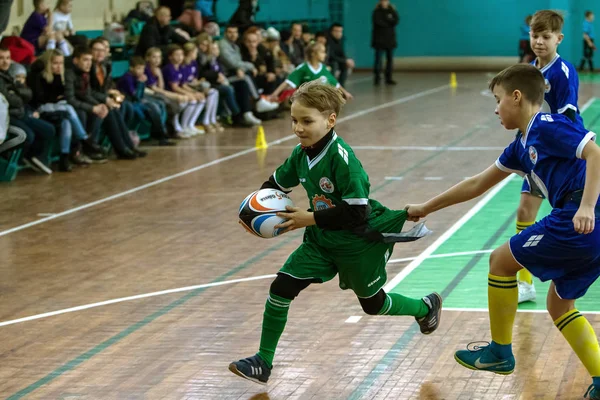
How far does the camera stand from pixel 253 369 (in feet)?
17.5

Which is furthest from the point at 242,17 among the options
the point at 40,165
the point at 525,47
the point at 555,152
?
the point at 555,152

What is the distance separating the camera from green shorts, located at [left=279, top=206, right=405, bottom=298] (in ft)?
17.6

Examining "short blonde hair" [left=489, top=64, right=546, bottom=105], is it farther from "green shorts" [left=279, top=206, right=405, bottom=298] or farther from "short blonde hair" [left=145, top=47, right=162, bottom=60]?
"short blonde hair" [left=145, top=47, right=162, bottom=60]

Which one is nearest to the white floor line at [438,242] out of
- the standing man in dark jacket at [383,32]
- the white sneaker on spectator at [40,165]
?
the white sneaker on spectator at [40,165]

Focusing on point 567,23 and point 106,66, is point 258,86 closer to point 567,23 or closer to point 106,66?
point 106,66

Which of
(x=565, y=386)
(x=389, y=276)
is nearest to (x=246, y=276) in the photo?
(x=389, y=276)

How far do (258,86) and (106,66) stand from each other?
5427mm

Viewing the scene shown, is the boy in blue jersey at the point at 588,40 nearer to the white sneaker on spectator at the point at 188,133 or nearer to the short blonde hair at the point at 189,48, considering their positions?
the short blonde hair at the point at 189,48

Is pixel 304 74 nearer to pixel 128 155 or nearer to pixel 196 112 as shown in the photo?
pixel 196 112

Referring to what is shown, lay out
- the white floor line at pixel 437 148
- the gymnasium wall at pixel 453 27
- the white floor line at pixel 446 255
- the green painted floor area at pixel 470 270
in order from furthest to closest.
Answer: the gymnasium wall at pixel 453 27
the white floor line at pixel 437 148
the white floor line at pixel 446 255
the green painted floor area at pixel 470 270

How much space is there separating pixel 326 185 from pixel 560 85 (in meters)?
2.15

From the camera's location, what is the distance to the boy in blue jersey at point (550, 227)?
4746mm

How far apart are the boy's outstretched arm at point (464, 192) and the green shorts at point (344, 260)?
120mm

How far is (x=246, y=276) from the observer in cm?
793
